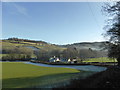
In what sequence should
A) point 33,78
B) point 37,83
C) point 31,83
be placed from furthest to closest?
point 33,78, point 31,83, point 37,83

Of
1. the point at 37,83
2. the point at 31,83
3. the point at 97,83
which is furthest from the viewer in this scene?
the point at 31,83

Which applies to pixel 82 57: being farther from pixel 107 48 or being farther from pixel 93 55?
pixel 107 48

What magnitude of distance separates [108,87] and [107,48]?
38.3 feet

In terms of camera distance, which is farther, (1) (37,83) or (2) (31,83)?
(2) (31,83)

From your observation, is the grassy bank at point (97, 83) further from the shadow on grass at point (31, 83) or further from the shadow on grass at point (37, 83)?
the shadow on grass at point (31, 83)

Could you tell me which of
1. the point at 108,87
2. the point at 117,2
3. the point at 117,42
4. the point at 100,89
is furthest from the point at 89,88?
the point at 117,42

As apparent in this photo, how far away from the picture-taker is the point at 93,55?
9138 cm

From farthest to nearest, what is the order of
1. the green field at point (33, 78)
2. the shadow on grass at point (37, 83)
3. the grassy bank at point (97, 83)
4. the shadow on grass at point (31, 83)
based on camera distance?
the green field at point (33, 78) → the shadow on grass at point (31, 83) → the shadow on grass at point (37, 83) → the grassy bank at point (97, 83)

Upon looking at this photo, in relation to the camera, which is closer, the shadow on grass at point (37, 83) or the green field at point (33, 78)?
the shadow on grass at point (37, 83)

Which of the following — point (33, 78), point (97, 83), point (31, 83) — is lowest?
point (33, 78)

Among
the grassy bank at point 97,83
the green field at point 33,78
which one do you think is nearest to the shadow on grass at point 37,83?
the green field at point 33,78

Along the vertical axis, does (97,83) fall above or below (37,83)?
above

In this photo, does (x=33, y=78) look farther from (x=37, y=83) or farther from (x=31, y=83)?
(x=37, y=83)

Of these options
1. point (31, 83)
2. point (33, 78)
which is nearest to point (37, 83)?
point (31, 83)
